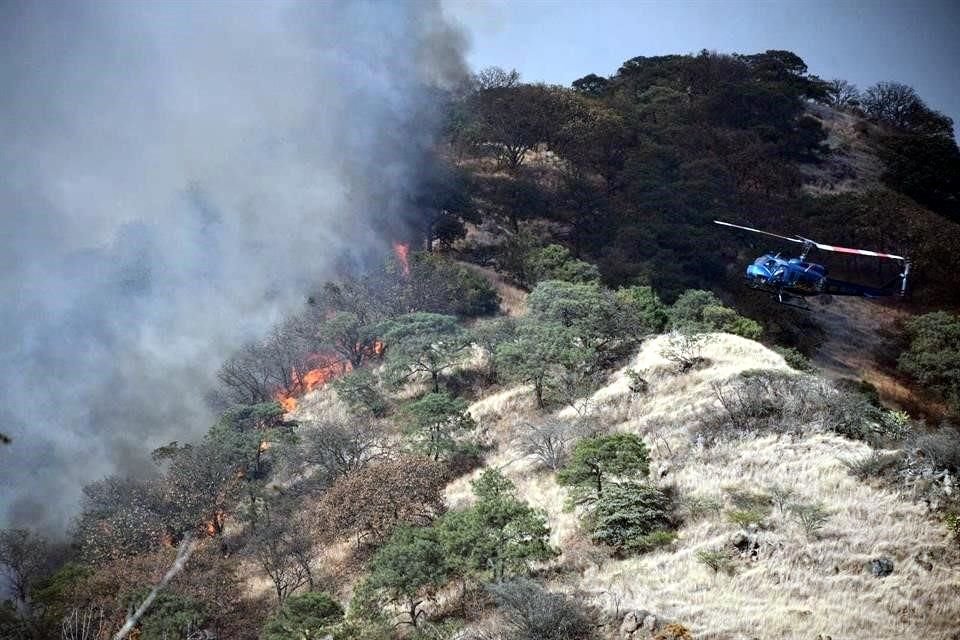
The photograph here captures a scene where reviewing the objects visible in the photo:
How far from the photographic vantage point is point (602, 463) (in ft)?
95.2

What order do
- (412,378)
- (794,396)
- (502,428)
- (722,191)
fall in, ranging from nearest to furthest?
(794,396) < (502,428) < (412,378) < (722,191)

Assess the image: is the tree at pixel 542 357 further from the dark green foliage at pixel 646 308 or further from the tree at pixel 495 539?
the tree at pixel 495 539

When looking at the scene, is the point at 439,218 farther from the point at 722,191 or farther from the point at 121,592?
the point at 121,592

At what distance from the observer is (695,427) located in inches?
1318

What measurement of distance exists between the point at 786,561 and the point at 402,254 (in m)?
45.1

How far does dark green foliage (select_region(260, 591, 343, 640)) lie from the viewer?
81.6ft

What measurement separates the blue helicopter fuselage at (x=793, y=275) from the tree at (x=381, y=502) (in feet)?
56.0

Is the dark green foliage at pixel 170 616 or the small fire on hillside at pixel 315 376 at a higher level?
the small fire on hillside at pixel 315 376

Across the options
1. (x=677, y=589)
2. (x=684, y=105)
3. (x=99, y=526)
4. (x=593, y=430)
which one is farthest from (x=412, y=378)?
(x=684, y=105)

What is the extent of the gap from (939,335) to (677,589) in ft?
130

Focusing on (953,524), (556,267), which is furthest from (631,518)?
(556,267)

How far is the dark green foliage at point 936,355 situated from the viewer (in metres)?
48.8

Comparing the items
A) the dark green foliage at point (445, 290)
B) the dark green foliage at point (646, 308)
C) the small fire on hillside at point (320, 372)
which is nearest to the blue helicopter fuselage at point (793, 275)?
the dark green foliage at point (646, 308)

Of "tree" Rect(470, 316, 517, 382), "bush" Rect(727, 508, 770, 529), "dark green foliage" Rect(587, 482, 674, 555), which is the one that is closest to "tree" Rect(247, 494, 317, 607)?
"dark green foliage" Rect(587, 482, 674, 555)
